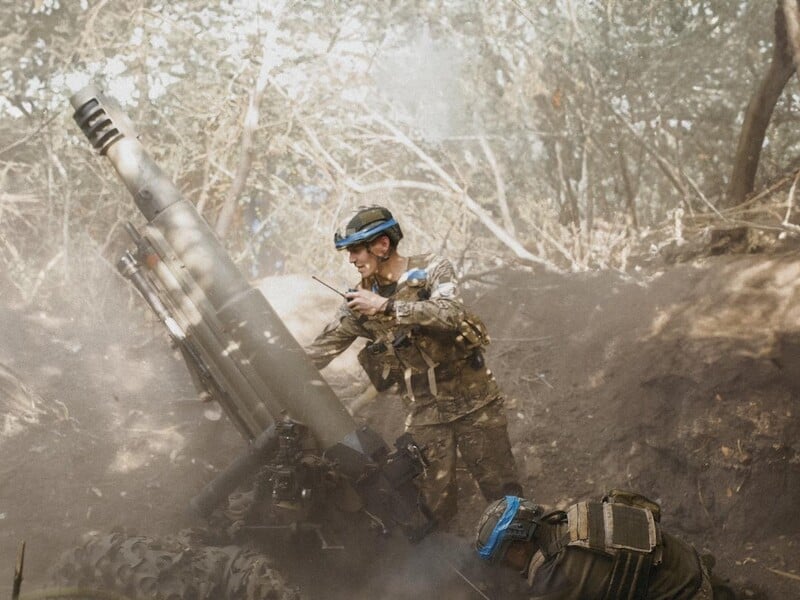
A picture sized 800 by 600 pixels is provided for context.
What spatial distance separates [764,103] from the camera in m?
4.95

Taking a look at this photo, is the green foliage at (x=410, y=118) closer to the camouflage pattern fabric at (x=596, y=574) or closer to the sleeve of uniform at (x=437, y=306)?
the sleeve of uniform at (x=437, y=306)

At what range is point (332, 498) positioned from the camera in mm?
3209

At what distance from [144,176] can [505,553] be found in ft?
10.2

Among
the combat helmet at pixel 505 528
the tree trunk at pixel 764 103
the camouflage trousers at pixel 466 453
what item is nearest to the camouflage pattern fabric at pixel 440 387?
the camouflage trousers at pixel 466 453

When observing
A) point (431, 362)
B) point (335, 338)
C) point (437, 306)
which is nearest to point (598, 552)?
point (437, 306)

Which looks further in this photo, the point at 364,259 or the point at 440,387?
the point at 440,387

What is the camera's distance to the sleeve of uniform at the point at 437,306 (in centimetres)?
281

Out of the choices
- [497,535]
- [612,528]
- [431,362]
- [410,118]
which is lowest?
[612,528]

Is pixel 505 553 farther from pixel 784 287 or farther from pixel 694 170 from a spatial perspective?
pixel 694 170

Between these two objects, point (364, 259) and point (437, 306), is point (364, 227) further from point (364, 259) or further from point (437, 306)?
point (437, 306)

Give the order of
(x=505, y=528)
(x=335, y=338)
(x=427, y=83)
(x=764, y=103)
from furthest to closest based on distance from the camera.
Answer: (x=427, y=83) → (x=764, y=103) → (x=335, y=338) → (x=505, y=528)

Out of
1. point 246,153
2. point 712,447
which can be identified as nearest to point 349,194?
point 246,153

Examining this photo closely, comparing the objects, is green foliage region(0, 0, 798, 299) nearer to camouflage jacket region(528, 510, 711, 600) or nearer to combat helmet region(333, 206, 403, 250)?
combat helmet region(333, 206, 403, 250)

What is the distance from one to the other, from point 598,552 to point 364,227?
1.74 m
